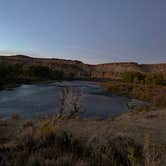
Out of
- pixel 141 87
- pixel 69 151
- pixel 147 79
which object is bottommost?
pixel 141 87

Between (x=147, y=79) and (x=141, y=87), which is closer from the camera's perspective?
(x=141, y=87)

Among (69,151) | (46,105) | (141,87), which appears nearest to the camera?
(69,151)

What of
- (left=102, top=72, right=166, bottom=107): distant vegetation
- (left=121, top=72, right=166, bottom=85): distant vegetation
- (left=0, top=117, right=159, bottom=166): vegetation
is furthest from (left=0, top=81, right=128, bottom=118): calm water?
(left=121, top=72, right=166, bottom=85): distant vegetation

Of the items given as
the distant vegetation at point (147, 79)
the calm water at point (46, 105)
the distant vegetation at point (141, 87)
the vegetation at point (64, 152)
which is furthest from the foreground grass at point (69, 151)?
the distant vegetation at point (147, 79)

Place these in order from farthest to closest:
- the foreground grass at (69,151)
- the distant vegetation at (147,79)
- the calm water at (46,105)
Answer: the distant vegetation at (147,79)
the calm water at (46,105)
the foreground grass at (69,151)

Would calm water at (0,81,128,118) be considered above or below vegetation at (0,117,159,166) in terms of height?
below

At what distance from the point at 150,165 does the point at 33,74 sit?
260 feet

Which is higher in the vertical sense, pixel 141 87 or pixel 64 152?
pixel 64 152

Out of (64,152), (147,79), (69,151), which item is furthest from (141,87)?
(64,152)

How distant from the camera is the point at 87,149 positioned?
7.09m

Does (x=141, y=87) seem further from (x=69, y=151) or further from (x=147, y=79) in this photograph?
(x=69, y=151)

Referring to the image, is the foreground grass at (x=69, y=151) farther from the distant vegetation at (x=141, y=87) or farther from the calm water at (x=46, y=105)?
the distant vegetation at (x=141, y=87)

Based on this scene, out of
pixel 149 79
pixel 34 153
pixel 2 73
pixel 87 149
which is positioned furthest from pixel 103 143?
pixel 149 79

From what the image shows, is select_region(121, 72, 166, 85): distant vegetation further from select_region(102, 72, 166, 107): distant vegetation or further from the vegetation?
the vegetation
